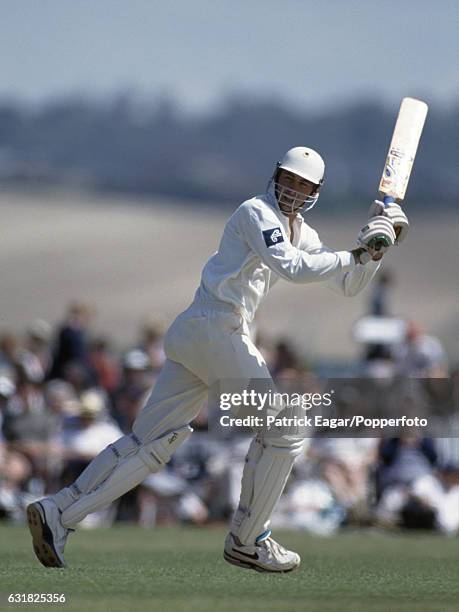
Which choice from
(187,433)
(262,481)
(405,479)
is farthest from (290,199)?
(405,479)

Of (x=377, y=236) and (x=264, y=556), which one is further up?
(x=377, y=236)

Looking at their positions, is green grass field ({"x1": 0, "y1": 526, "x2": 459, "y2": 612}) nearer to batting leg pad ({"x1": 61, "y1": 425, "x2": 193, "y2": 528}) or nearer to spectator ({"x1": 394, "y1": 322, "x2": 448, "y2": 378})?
batting leg pad ({"x1": 61, "y1": 425, "x2": 193, "y2": 528})

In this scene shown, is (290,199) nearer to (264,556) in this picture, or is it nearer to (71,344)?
(264,556)

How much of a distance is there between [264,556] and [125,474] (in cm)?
81

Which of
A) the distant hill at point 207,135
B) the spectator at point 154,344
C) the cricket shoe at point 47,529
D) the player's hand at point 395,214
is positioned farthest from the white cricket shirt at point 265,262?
the distant hill at point 207,135

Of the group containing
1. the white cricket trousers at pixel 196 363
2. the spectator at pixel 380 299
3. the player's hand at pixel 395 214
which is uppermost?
the spectator at pixel 380 299

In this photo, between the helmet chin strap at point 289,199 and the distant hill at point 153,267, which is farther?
the distant hill at point 153,267

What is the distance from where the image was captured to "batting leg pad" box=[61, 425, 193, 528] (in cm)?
809

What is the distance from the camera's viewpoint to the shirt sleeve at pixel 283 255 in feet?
25.6

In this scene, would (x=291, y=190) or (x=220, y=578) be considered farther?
(x=291, y=190)

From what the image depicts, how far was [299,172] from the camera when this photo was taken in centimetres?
809

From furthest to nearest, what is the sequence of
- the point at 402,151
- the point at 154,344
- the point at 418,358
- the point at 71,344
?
the point at 71,344, the point at 418,358, the point at 154,344, the point at 402,151

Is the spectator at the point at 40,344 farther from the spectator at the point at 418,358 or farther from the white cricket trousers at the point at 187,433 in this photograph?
the white cricket trousers at the point at 187,433

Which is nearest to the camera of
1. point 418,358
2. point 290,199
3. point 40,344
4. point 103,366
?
point 290,199
